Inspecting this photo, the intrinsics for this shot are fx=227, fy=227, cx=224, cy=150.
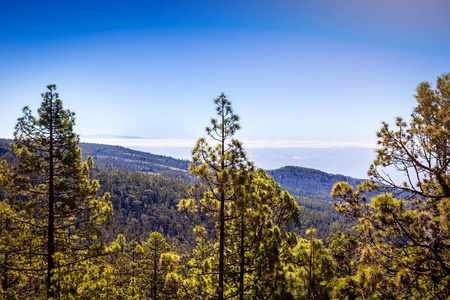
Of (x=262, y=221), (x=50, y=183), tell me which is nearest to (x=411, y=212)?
(x=262, y=221)

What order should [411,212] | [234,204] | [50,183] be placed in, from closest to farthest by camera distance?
[411,212]
[234,204]
[50,183]

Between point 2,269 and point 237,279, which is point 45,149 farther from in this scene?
point 237,279

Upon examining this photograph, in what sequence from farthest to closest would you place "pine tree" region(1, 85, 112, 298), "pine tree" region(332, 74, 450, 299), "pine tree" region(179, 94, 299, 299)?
1. "pine tree" region(1, 85, 112, 298)
2. "pine tree" region(179, 94, 299, 299)
3. "pine tree" region(332, 74, 450, 299)

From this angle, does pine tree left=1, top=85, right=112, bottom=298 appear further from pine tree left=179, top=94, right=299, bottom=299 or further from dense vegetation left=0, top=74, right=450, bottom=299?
pine tree left=179, top=94, right=299, bottom=299

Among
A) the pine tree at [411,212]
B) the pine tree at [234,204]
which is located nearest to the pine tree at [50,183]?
the pine tree at [234,204]

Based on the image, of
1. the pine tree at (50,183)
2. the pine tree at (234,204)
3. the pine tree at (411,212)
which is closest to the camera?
the pine tree at (411,212)

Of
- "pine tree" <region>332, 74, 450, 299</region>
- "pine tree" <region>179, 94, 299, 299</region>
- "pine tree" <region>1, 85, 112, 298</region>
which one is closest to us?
"pine tree" <region>332, 74, 450, 299</region>

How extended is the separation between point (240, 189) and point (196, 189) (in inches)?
62.4

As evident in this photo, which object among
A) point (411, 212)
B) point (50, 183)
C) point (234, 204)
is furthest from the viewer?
point (50, 183)

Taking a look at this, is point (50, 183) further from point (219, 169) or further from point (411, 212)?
point (411, 212)

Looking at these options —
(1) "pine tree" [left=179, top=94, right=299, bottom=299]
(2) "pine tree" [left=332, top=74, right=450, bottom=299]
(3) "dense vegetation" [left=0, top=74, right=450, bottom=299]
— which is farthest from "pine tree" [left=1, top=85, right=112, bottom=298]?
(2) "pine tree" [left=332, top=74, right=450, bottom=299]

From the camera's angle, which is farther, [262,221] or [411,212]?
[262,221]

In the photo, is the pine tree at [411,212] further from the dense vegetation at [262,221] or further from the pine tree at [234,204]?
the pine tree at [234,204]

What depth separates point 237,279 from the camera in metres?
8.02
